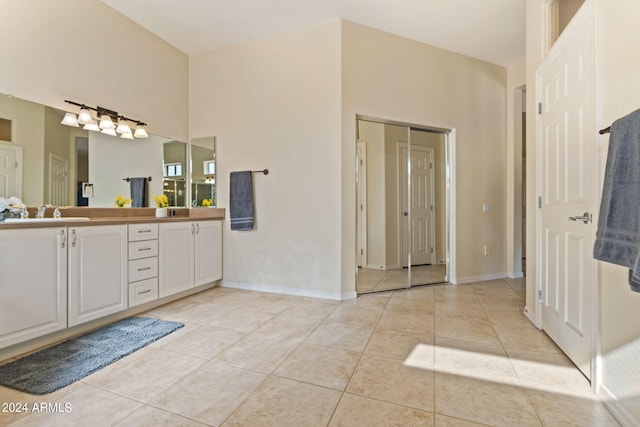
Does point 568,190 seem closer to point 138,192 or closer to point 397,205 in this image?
point 397,205

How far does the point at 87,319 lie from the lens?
2244 mm

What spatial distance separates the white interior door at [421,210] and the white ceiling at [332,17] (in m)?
1.47

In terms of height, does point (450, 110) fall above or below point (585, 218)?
above

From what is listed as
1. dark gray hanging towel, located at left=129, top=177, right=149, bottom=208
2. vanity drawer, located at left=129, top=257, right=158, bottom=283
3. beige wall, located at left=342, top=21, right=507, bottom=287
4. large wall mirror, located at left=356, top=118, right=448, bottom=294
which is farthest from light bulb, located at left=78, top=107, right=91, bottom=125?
large wall mirror, located at left=356, top=118, right=448, bottom=294

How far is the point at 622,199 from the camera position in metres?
1.17

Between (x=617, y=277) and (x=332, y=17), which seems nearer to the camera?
(x=617, y=277)

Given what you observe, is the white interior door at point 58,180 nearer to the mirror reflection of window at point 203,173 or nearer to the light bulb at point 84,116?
the light bulb at point 84,116

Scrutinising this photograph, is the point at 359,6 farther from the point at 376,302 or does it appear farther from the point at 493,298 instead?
the point at 493,298

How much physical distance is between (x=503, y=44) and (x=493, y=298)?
303cm

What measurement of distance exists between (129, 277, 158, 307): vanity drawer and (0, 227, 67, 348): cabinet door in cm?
53

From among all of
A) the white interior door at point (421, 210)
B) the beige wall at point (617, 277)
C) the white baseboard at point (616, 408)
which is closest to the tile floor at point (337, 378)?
the white baseboard at point (616, 408)

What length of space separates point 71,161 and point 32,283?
1270mm

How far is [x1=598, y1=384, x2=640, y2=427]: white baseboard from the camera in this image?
124 centimetres

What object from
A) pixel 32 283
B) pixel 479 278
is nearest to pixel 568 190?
pixel 479 278
